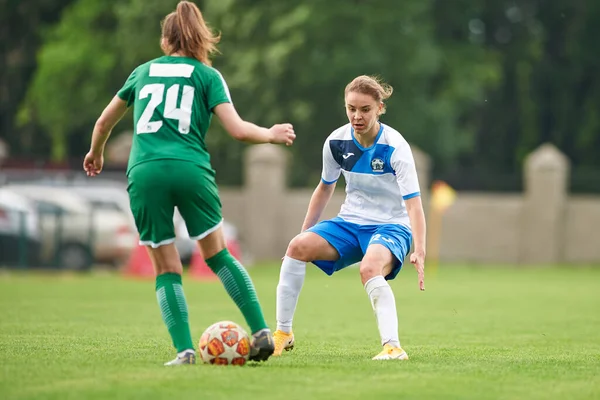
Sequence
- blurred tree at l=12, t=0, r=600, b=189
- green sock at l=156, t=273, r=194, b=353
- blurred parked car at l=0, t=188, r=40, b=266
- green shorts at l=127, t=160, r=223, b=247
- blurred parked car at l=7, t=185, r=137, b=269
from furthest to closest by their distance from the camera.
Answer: blurred tree at l=12, t=0, r=600, b=189, blurred parked car at l=7, t=185, r=137, b=269, blurred parked car at l=0, t=188, r=40, b=266, green sock at l=156, t=273, r=194, b=353, green shorts at l=127, t=160, r=223, b=247

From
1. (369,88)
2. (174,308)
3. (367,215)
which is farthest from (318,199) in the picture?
(174,308)

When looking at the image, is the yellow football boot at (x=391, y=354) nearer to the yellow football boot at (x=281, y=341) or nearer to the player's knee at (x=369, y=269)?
the player's knee at (x=369, y=269)

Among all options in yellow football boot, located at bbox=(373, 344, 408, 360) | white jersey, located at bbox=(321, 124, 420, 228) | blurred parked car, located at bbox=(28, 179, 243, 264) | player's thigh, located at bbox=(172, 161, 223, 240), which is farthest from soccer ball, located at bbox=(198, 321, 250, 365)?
blurred parked car, located at bbox=(28, 179, 243, 264)

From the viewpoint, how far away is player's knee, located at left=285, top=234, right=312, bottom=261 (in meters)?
8.01

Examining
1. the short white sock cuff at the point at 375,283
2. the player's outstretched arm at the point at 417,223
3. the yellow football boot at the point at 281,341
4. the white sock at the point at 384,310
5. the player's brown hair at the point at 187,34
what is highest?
the player's brown hair at the point at 187,34

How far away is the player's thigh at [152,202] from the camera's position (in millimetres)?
6734

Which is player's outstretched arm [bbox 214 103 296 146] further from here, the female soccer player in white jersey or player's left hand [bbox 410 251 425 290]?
player's left hand [bbox 410 251 425 290]

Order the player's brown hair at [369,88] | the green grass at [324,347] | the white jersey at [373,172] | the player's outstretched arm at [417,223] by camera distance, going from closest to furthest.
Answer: the green grass at [324,347], the player's outstretched arm at [417,223], the player's brown hair at [369,88], the white jersey at [373,172]

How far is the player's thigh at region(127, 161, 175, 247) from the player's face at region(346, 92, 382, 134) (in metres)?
1.61

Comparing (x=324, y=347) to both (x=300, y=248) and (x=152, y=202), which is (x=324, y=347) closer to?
(x=300, y=248)

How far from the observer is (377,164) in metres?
8.02

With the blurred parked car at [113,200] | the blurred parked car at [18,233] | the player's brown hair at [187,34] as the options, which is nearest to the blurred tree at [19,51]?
the blurred parked car at [113,200]

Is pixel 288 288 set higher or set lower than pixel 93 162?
lower

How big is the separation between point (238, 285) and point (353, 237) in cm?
132
